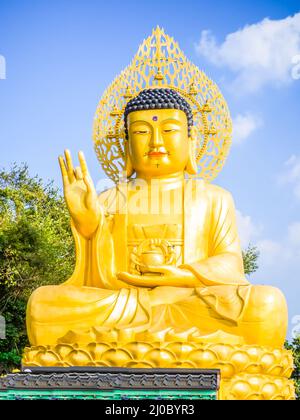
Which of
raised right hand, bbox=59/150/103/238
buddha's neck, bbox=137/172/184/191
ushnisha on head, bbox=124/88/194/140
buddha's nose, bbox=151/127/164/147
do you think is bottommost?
raised right hand, bbox=59/150/103/238

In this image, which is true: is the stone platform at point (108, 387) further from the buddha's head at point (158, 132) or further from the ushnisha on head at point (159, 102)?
the ushnisha on head at point (159, 102)

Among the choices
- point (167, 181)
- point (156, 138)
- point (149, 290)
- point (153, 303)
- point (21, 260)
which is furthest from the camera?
point (21, 260)

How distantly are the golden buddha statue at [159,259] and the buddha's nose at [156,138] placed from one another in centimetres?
1

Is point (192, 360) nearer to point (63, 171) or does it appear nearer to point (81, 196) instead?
point (81, 196)

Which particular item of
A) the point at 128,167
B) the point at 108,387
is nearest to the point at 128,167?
the point at 128,167

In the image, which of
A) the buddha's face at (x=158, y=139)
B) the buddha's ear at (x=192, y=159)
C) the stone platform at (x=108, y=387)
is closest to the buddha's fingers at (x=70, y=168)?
the buddha's face at (x=158, y=139)

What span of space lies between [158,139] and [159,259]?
1280mm

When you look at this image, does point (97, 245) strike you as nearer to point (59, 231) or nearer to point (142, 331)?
point (142, 331)

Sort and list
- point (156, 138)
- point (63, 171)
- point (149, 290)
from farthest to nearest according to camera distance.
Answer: point (156, 138)
point (63, 171)
point (149, 290)

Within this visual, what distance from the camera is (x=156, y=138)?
941 centimetres

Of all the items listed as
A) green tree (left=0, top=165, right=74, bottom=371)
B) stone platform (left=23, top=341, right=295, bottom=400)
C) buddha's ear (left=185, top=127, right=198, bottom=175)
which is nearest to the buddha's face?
buddha's ear (left=185, top=127, right=198, bottom=175)

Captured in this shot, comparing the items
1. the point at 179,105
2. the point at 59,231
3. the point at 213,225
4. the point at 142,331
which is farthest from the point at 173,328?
the point at 59,231

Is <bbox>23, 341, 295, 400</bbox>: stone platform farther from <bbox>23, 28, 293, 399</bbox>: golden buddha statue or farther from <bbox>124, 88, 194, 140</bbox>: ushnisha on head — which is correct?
<bbox>124, 88, 194, 140</bbox>: ushnisha on head

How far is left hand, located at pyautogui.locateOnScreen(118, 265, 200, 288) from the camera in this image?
8820 mm
